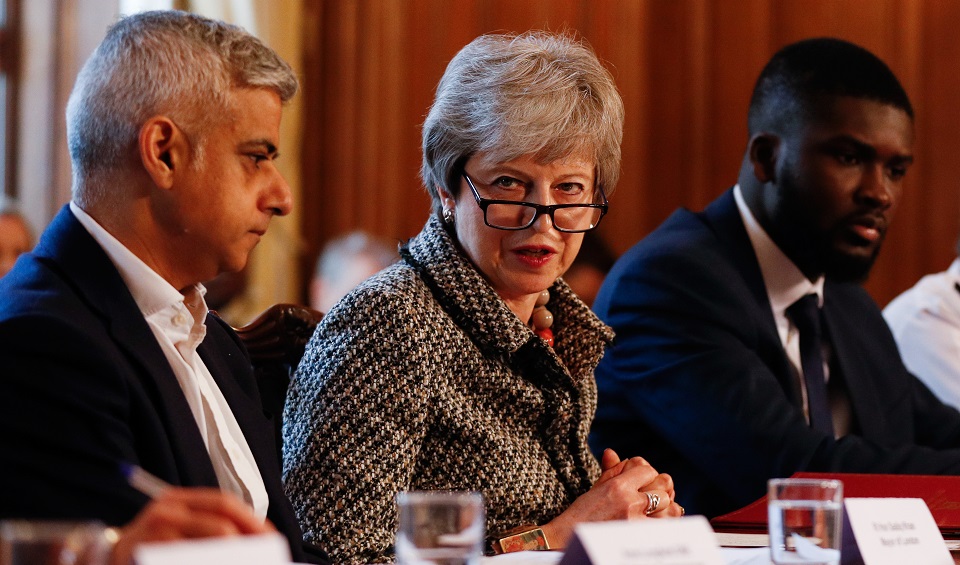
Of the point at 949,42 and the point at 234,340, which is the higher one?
the point at 949,42

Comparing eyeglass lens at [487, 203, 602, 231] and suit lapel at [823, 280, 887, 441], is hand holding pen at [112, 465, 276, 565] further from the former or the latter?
suit lapel at [823, 280, 887, 441]

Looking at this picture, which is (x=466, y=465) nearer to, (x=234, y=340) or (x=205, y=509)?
(x=234, y=340)

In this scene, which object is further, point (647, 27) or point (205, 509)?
point (647, 27)

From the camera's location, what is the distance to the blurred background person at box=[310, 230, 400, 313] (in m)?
4.50

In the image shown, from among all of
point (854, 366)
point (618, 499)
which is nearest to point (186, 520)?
point (618, 499)

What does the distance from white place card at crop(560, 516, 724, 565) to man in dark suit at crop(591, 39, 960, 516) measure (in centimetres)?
116

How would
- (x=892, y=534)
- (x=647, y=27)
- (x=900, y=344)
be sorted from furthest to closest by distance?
(x=647, y=27) < (x=900, y=344) < (x=892, y=534)

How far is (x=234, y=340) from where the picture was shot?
72.3 inches

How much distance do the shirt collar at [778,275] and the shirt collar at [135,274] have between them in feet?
4.91

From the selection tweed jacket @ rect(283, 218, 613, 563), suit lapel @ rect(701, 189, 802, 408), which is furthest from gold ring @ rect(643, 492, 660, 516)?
suit lapel @ rect(701, 189, 802, 408)

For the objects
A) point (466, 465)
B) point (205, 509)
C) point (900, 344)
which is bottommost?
point (900, 344)

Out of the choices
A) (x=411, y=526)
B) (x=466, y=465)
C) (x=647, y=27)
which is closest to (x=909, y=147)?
(x=466, y=465)

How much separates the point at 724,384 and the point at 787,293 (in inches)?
16.2

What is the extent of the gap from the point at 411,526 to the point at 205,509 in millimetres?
191
